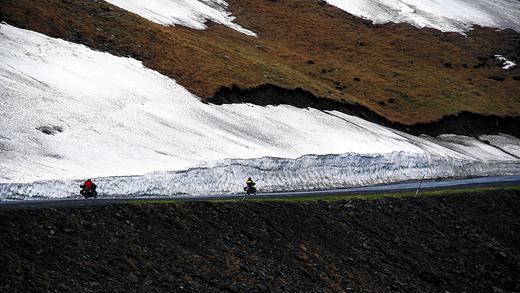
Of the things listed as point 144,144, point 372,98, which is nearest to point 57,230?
point 144,144

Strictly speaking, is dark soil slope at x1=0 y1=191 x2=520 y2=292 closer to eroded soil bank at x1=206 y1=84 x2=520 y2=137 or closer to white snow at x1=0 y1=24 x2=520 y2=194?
white snow at x1=0 y1=24 x2=520 y2=194

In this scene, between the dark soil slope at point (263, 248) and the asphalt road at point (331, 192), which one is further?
the asphalt road at point (331, 192)

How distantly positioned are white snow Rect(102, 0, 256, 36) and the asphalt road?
36.0m

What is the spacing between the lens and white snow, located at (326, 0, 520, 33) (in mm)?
103125

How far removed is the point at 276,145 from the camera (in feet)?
169

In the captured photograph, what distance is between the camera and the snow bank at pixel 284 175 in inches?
1404

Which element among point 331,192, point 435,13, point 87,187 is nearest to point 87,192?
point 87,187

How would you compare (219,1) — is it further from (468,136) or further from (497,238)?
(497,238)

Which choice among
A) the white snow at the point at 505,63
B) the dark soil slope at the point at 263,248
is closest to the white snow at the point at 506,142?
the white snow at the point at 505,63

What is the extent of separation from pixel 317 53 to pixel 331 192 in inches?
1680

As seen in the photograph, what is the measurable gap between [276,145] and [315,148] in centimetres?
344

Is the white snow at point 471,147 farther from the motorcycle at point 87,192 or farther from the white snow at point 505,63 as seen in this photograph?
the motorcycle at point 87,192

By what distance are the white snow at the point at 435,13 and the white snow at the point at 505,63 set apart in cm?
951

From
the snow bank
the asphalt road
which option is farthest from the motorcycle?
the snow bank
